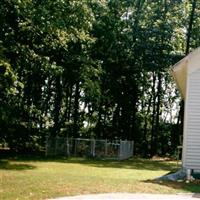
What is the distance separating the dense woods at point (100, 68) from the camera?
88.1ft

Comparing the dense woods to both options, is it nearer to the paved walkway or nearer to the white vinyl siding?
the white vinyl siding

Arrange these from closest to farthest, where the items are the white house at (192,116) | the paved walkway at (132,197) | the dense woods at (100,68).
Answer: the paved walkway at (132,197), the white house at (192,116), the dense woods at (100,68)

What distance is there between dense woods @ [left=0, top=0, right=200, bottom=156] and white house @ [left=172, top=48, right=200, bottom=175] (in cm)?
850

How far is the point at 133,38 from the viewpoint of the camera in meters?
43.5

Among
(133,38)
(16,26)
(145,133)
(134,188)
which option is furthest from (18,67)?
(145,133)

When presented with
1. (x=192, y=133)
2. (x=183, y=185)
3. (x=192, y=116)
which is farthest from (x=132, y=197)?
(x=192, y=116)

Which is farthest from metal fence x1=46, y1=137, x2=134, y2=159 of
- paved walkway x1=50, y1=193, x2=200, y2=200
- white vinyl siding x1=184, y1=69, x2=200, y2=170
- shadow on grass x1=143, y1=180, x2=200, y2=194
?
paved walkway x1=50, y1=193, x2=200, y2=200

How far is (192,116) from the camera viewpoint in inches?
758

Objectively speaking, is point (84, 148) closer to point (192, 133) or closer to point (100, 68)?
point (100, 68)

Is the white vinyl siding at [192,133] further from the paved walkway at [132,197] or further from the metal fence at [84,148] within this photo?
the metal fence at [84,148]

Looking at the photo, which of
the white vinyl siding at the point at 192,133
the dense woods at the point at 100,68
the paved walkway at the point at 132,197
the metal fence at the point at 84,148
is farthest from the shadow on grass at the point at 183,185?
the metal fence at the point at 84,148

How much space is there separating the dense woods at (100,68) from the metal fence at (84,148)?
259 centimetres

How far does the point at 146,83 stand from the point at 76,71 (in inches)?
529

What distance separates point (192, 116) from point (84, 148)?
1645 cm
